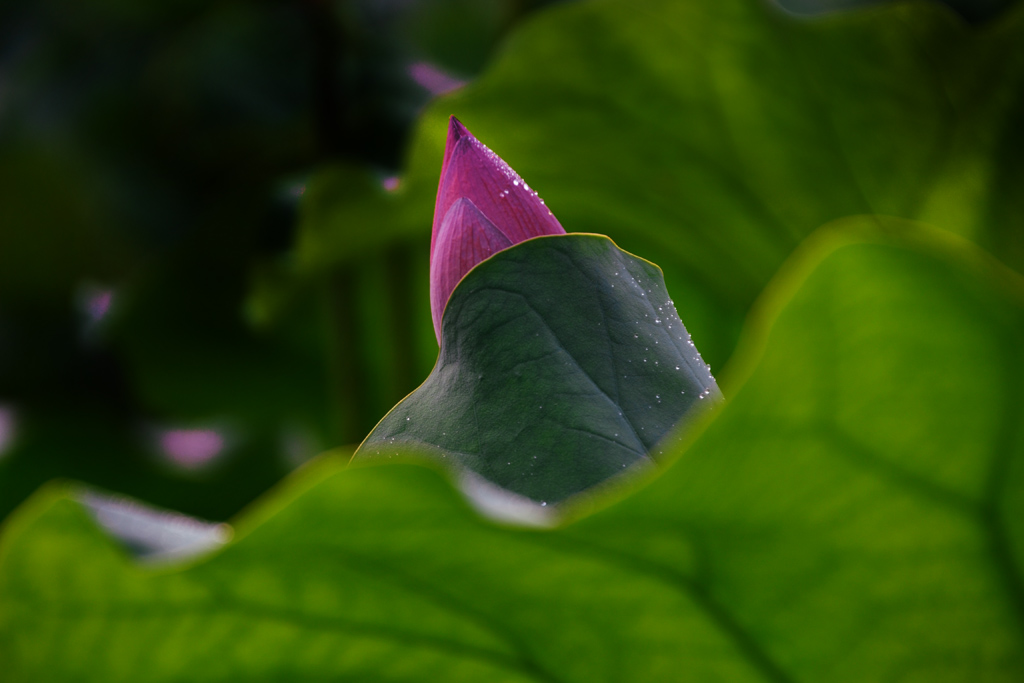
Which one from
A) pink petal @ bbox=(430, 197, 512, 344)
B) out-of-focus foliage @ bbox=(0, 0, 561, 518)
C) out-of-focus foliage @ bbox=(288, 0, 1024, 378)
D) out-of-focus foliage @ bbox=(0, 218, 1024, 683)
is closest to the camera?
out-of-focus foliage @ bbox=(0, 218, 1024, 683)

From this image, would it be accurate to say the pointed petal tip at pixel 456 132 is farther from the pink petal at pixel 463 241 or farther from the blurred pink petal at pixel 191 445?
the blurred pink petal at pixel 191 445

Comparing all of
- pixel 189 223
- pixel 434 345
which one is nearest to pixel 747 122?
pixel 434 345

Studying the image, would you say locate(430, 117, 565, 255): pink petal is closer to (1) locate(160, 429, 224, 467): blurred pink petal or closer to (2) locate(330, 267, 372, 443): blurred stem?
(2) locate(330, 267, 372, 443): blurred stem

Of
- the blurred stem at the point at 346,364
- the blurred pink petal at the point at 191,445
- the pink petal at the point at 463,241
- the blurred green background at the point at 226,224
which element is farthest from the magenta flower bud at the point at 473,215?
the blurred pink petal at the point at 191,445

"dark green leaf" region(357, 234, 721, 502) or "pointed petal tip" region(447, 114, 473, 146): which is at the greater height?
"pointed petal tip" region(447, 114, 473, 146)

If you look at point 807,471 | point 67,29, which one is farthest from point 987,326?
point 67,29

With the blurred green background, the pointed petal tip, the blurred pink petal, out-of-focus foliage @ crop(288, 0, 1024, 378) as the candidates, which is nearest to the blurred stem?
the blurred green background

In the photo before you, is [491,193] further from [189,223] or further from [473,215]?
[189,223]
